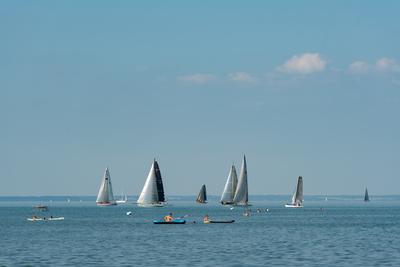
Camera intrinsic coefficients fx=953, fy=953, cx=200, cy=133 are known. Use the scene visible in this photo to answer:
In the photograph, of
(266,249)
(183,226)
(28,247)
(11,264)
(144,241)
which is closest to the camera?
(11,264)

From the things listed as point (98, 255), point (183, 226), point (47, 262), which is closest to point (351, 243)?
point (98, 255)

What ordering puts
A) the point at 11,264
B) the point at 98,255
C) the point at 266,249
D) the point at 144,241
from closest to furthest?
the point at 11,264
the point at 98,255
the point at 266,249
the point at 144,241

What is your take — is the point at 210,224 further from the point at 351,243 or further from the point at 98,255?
the point at 98,255

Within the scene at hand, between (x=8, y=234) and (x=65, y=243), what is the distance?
26281 mm

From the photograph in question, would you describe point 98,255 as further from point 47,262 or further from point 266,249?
point 266,249

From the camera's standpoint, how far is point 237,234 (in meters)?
134

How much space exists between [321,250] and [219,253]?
36.9 feet

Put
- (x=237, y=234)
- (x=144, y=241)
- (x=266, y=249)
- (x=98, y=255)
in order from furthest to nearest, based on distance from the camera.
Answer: (x=237, y=234) < (x=144, y=241) < (x=266, y=249) < (x=98, y=255)

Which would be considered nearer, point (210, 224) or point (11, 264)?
point (11, 264)

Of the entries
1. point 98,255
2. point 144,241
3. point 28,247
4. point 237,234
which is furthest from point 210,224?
point 98,255

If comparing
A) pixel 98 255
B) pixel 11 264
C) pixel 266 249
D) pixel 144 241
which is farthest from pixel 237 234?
pixel 11 264

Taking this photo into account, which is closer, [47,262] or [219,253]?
[47,262]

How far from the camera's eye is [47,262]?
291ft

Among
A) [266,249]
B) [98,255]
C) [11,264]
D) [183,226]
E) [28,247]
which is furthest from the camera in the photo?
[183,226]
